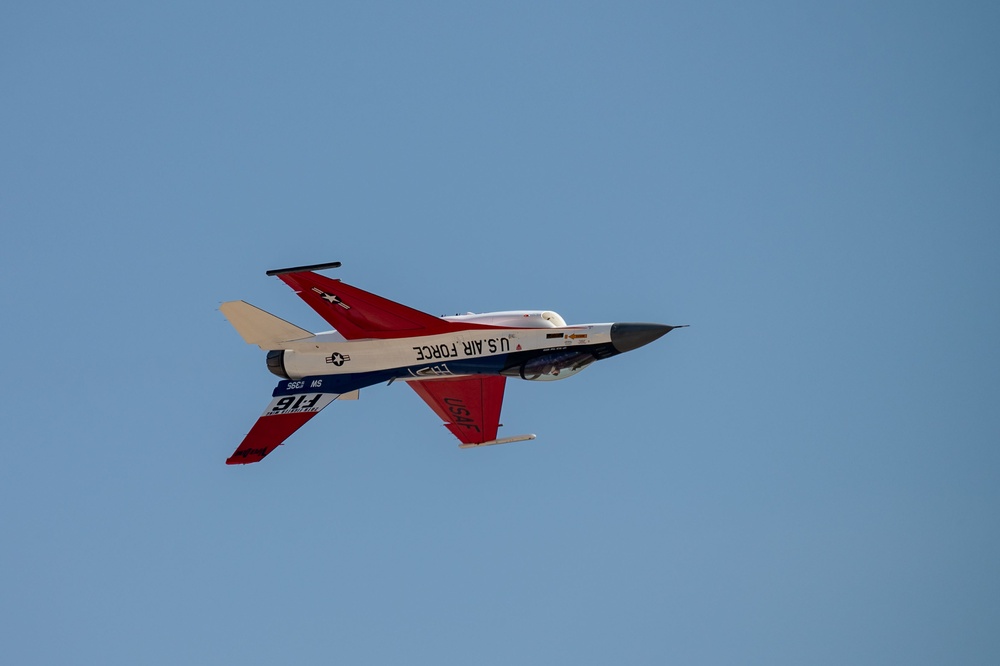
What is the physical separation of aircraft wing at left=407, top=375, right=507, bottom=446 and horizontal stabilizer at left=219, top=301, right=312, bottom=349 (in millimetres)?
3995

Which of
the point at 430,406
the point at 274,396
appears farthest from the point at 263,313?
the point at 430,406

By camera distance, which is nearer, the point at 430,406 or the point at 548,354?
the point at 548,354

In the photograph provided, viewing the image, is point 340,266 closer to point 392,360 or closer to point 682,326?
point 392,360

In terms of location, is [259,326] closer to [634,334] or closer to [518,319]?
[518,319]

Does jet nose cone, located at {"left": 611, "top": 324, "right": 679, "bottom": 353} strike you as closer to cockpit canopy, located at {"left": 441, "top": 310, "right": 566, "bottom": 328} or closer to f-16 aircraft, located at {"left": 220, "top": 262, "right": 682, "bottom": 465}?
f-16 aircraft, located at {"left": 220, "top": 262, "right": 682, "bottom": 465}

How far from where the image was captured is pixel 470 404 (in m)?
50.8

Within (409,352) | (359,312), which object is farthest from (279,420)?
(409,352)

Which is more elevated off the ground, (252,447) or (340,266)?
(340,266)

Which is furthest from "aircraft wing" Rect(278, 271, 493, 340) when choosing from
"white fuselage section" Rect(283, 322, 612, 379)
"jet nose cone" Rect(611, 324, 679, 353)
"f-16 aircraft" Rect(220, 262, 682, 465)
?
"jet nose cone" Rect(611, 324, 679, 353)

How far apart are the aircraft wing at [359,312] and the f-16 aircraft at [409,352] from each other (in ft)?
0.09

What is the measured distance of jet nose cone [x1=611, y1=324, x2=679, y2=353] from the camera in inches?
1864

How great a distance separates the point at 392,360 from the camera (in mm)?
49125

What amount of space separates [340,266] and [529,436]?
7181mm

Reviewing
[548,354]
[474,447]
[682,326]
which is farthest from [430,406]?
[682,326]
